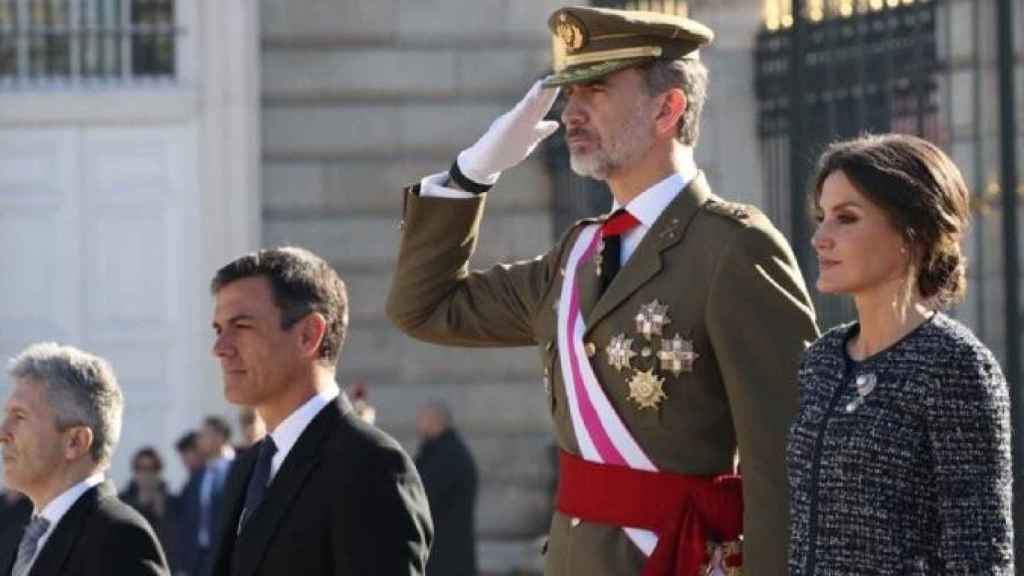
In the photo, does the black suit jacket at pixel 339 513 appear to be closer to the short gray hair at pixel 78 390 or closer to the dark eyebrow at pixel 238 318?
the dark eyebrow at pixel 238 318

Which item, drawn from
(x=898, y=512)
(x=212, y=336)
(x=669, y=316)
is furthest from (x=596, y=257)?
(x=212, y=336)

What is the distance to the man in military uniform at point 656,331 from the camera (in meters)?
5.18

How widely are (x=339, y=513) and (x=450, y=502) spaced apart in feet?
30.3

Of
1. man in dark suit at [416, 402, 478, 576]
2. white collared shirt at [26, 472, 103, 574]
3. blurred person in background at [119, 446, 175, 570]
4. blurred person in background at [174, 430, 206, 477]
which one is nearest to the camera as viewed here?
white collared shirt at [26, 472, 103, 574]

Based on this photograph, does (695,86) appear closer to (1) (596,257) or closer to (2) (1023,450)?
(1) (596,257)

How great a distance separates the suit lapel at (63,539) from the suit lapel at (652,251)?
49.4 inches

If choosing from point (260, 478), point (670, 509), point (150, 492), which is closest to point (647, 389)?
point (670, 509)

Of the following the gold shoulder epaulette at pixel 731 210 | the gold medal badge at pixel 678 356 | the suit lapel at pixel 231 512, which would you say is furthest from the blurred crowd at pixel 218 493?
the gold medal badge at pixel 678 356

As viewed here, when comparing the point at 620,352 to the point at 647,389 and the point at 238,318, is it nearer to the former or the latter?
the point at 647,389

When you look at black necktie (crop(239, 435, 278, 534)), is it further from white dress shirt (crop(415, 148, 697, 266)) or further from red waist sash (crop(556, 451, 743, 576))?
white dress shirt (crop(415, 148, 697, 266))

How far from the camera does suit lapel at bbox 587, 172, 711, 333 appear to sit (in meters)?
5.41

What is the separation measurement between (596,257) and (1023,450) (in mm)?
3541

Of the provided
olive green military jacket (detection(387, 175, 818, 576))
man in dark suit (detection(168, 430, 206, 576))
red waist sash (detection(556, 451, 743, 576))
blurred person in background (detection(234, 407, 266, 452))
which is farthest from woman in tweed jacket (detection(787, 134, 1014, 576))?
man in dark suit (detection(168, 430, 206, 576))

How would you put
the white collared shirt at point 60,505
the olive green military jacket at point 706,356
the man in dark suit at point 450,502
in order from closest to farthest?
1. the olive green military jacket at point 706,356
2. the white collared shirt at point 60,505
3. the man in dark suit at point 450,502
